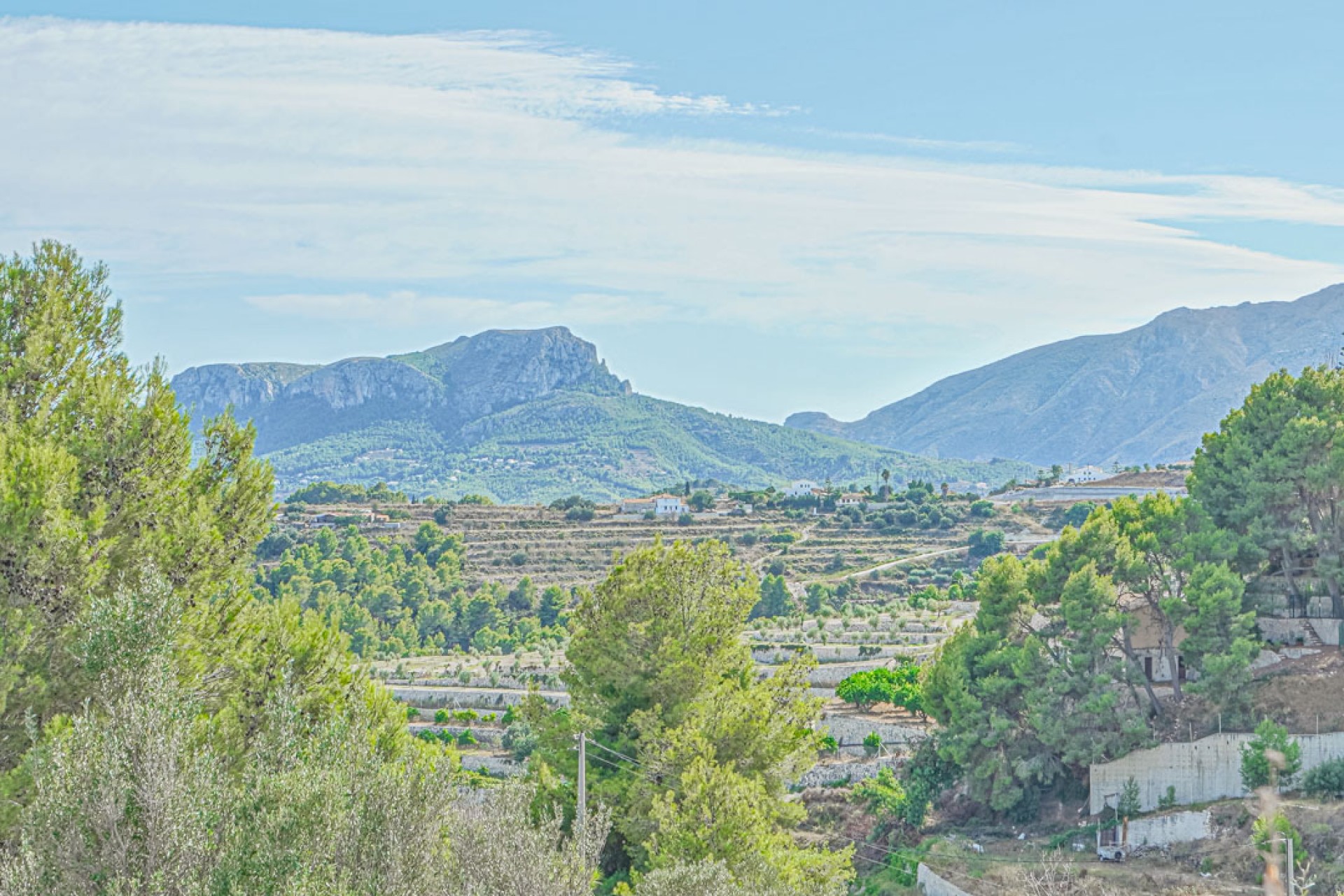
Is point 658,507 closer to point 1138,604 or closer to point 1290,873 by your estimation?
point 1138,604

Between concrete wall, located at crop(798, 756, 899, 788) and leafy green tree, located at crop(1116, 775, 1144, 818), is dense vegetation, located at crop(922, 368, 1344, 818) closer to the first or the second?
leafy green tree, located at crop(1116, 775, 1144, 818)

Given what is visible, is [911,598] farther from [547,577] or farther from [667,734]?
[667,734]

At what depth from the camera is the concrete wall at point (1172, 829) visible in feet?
85.0

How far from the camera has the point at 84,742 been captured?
35.5ft

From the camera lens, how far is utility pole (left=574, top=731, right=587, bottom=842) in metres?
14.8

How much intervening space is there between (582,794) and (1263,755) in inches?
517

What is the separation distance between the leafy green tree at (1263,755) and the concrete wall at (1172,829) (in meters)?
1.13

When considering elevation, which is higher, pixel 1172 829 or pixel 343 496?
pixel 343 496

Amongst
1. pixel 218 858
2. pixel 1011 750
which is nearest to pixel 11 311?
pixel 218 858

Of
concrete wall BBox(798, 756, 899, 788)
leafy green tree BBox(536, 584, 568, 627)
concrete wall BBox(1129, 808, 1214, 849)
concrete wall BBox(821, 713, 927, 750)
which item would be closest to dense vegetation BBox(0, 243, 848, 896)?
concrete wall BBox(1129, 808, 1214, 849)

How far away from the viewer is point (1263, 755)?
25.1 meters

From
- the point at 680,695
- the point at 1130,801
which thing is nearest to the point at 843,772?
the point at 1130,801

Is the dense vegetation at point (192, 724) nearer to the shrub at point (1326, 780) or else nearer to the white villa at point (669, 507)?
the shrub at point (1326, 780)

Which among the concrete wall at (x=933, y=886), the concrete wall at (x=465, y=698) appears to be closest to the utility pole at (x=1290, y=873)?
the concrete wall at (x=933, y=886)
